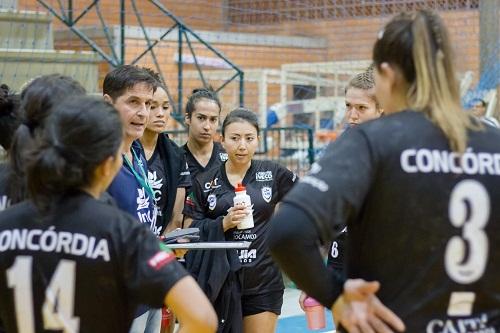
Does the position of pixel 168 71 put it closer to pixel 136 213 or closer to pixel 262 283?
pixel 262 283

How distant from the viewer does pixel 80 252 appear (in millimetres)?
2512

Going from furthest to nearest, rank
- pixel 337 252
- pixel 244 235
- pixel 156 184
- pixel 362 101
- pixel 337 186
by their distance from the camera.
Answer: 1. pixel 244 235
2. pixel 156 184
3. pixel 337 252
4. pixel 362 101
5. pixel 337 186

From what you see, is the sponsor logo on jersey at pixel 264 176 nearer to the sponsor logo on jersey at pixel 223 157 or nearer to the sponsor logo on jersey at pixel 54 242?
the sponsor logo on jersey at pixel 223 157

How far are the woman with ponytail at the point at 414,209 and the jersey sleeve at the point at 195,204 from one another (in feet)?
11.0

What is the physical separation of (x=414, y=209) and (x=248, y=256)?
11.2 feet

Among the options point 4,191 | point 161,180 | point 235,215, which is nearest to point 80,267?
point 4,191

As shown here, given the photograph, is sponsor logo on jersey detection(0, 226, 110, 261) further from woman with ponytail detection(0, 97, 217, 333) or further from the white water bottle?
the white water bottle

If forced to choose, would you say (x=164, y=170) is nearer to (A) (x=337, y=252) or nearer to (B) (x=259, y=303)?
(B) (x=259, y=303)

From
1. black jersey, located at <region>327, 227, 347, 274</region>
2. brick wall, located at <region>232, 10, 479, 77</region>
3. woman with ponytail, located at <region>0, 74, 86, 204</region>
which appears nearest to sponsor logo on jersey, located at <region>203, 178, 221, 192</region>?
black jersey, located at <region>327, 227, 347, 274</region>

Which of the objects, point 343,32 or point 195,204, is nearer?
point 195,204

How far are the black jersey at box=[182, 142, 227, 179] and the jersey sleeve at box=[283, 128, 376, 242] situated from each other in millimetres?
3953

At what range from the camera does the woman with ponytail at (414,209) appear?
2469 millimetres

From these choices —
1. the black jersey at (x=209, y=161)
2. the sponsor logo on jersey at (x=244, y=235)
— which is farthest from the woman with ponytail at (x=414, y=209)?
the black jersey at (x=209, y=161)

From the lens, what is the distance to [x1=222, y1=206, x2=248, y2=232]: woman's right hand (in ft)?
17.8
